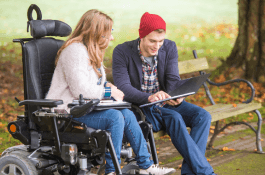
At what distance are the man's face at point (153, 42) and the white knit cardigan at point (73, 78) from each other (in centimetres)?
74

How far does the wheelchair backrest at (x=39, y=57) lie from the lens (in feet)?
9.57

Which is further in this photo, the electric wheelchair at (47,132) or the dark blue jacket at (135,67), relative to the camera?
the dark blue jacket at (135,67)

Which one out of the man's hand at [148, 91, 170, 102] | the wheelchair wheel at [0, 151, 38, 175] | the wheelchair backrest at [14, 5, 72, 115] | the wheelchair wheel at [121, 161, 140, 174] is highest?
the wheelchair backrest at [14, 5, 72, 115]

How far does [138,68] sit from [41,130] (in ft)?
3.75

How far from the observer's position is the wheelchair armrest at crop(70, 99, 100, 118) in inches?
101

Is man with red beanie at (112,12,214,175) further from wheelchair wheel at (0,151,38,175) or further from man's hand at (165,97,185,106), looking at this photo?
wheelchair wheel at (0,151,38,175)

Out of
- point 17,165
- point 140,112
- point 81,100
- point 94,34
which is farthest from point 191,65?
point 17,165

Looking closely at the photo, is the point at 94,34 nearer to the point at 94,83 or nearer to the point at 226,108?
the point at 94,83

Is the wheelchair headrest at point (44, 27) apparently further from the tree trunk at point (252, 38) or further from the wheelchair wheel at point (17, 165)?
the tree trunk at point (252, 38)

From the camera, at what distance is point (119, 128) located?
2.71 meters

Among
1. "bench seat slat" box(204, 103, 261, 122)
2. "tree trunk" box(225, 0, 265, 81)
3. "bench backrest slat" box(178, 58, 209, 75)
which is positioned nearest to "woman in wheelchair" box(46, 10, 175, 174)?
"bench seat slat" box(204, 103, 261, 122)

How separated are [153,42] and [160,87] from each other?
52 cm

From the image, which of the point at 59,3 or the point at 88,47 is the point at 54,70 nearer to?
the point at 88,47

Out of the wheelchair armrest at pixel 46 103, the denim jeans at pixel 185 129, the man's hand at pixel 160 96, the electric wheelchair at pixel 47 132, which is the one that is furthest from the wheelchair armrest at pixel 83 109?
the denim jeans at pixel 185 129
